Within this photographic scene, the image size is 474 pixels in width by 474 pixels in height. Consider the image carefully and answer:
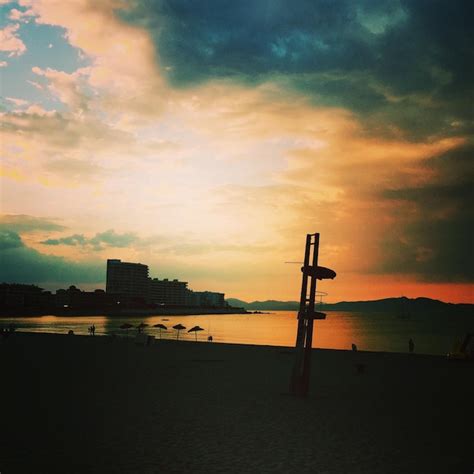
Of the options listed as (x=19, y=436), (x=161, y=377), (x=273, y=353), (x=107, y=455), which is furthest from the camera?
(x=273, y=353)

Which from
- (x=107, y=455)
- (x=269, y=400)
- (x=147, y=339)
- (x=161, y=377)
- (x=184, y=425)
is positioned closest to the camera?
(x=107, y=455)

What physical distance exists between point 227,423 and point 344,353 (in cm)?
2811

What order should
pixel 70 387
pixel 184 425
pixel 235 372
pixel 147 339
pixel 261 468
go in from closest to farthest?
pixel 261 468
pixel 184 425
pixel 70 387
pixel 235 372
pixel 147 339

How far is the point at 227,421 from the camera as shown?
14.2 metres

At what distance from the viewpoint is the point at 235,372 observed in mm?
26156

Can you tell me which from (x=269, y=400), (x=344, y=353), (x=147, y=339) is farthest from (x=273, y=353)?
(x=269, y=400)

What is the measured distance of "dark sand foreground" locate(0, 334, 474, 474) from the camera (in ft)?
33.5

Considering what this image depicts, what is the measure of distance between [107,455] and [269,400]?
8.51 metres

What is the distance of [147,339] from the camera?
44.3 metres

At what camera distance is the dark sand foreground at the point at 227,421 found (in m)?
10.2

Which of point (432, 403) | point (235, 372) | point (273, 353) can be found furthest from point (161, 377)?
point (273, 353)

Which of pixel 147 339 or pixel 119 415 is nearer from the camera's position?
pixel 119 415

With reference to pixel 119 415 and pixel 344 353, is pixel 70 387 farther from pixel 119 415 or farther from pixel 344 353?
pixel 344 353

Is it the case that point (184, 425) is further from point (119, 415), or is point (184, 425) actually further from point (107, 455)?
point (107, 455)
